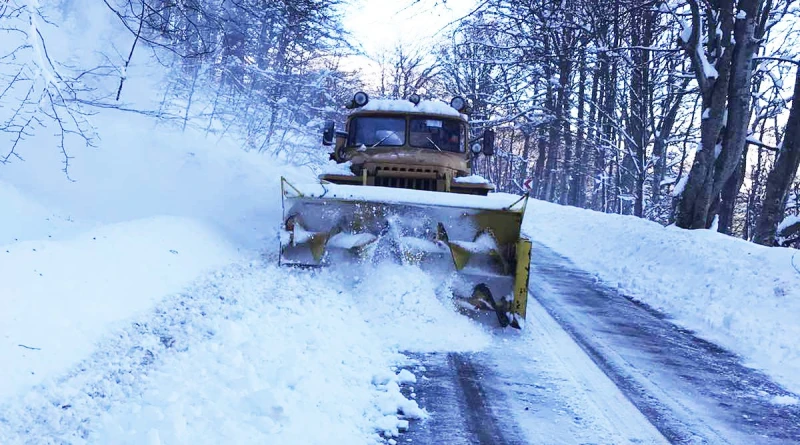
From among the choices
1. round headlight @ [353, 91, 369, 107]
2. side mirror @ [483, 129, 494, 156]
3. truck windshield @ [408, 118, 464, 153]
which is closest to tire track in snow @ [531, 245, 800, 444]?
side mirror @ [483, 129, 494, 156]

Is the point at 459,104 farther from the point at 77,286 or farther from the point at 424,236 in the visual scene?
the point at 77,286

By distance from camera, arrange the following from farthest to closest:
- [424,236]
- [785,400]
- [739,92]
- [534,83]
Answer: [534,83]
[739,92]
[424,236]
[785,400]

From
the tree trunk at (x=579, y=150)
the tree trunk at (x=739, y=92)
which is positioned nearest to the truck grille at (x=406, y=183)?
the tree trunk at (x=739, y=92)

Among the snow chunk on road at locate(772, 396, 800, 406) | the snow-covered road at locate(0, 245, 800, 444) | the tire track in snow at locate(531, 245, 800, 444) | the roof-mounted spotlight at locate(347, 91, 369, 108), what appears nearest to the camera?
the snow-covered road at locate(0, 245, 800, 444)

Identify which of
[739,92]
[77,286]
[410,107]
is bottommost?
[77,286]

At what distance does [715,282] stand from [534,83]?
54.2 ft

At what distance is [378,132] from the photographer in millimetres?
8617

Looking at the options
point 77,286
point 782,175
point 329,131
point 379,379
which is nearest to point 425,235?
point 379,379

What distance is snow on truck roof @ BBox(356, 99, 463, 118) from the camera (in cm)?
860

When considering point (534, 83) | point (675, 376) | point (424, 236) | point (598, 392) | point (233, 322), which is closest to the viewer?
point (598, 392)

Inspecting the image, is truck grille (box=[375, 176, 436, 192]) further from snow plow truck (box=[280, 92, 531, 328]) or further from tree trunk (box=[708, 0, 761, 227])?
tree trunk (box=[708, 0, 761, 227])

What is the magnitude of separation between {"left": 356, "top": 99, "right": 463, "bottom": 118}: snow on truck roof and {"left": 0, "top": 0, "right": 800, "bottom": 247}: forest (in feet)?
3.85

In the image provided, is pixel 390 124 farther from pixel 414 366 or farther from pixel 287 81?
pixel 287 81

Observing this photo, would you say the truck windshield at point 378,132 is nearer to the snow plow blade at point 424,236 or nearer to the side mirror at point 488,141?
the side mirror at point 488,141
